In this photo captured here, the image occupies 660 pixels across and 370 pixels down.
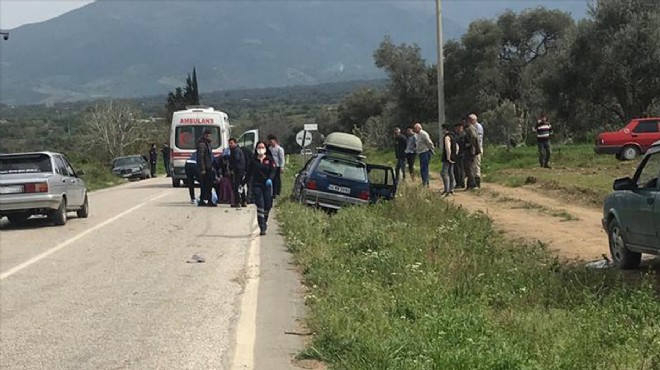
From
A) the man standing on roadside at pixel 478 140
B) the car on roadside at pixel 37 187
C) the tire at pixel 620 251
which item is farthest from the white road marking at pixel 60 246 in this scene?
the man standing on roadside at pixel 478 140

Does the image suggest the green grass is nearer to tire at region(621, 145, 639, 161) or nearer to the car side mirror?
the car side mirror

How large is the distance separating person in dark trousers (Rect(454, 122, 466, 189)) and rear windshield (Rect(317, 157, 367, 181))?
3.16 meters

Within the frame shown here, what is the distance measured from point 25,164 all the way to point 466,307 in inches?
513

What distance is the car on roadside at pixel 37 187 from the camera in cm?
1708

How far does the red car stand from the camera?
27.8 metres

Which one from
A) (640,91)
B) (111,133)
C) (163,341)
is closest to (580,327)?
(163,341)

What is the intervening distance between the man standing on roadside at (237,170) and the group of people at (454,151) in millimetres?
3997

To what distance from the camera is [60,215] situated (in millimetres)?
17750

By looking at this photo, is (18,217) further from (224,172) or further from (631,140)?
(631,140)

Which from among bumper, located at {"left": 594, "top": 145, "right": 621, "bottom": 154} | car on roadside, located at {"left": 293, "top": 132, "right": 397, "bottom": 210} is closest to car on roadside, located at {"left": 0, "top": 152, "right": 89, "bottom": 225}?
car on roadside, located at {"left": 293, "top": 132, "right": 397, "bottom": 210}

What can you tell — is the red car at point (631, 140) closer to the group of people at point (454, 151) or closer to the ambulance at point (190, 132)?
the group of people at point (454, 151)

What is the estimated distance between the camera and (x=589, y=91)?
3459 centimetres

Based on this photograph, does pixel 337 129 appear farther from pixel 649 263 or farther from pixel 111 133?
pixel 649 263

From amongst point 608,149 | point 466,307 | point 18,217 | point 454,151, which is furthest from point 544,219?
point 608,149
